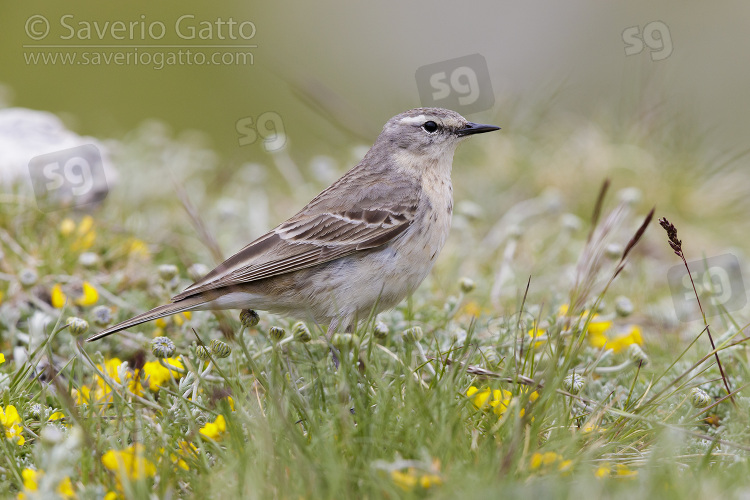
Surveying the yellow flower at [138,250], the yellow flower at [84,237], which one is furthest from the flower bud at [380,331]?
the yellow flower at [84,237]

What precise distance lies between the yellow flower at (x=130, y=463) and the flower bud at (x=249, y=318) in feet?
6.17

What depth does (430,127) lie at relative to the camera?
6.33m

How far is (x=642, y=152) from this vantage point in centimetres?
970

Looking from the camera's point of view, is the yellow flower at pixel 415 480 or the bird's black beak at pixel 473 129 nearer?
the yellow flower at pixel 415 480

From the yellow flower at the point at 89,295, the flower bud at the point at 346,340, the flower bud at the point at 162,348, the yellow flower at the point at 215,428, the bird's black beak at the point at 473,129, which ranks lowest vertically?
the yellow flower at the point at 215,428

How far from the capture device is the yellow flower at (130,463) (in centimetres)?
346

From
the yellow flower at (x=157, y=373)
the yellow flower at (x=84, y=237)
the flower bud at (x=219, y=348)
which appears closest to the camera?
the flower bud at (x=219, y=348)

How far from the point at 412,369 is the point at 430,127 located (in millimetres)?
2453

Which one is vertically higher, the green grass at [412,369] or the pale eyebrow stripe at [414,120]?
the pale eyebrow stripe at [414,120]

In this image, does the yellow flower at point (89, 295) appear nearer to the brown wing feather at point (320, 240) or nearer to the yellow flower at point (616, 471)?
the brown wing feather at point (320, 240)

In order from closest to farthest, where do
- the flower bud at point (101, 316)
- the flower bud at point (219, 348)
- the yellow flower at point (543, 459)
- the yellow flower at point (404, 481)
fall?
the yellow flower at point (404, 481), the yellow flower at point (543, 459), the flower bud at point (219, 348), the flower bud at point (101, 316)

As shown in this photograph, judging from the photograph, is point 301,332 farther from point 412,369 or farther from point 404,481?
point 404,481

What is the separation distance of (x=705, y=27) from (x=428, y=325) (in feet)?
45.5

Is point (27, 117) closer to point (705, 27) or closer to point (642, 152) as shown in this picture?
point (642, 152)
